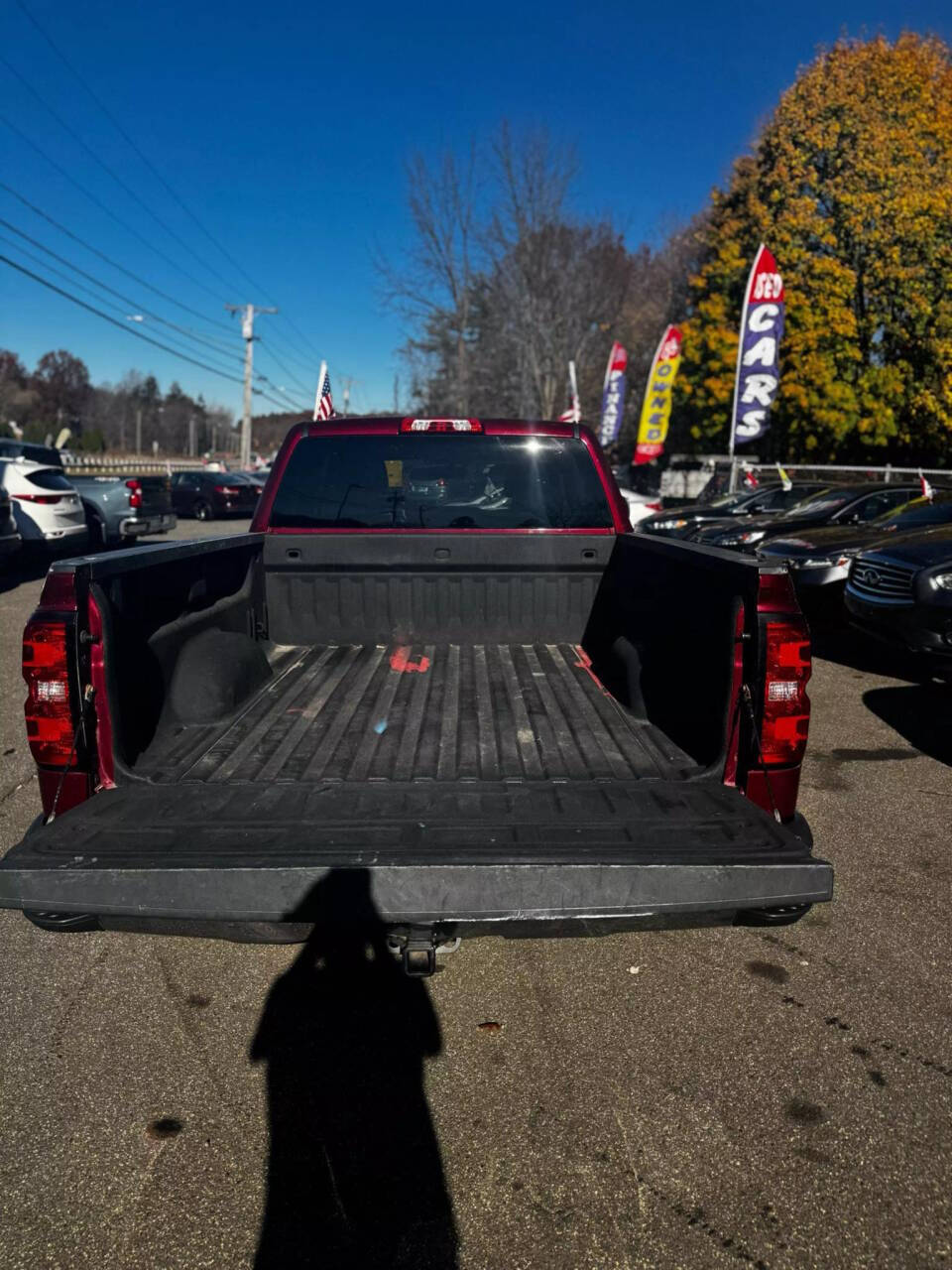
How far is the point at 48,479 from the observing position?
13969 millimetres

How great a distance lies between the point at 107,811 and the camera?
263 centimetres

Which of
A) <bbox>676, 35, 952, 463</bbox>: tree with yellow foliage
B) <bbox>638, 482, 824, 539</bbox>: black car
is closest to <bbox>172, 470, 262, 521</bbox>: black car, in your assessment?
<bbox>638, 482, 824, 539</bbox>: black car

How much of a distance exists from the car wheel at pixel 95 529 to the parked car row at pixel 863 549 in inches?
400

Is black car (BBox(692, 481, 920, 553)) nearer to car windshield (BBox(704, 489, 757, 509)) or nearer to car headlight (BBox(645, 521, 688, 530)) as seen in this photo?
car headlight (BBox(645, 521, 688, 530))

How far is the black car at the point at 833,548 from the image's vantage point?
955 cm

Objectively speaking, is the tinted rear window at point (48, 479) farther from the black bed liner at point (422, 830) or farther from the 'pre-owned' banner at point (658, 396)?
the 'pre-owned' banner at point (658, 396)

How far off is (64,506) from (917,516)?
12215 mm

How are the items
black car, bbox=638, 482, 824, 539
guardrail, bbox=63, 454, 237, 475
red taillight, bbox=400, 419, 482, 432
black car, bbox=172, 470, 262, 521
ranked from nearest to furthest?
red taillight, bbox=400, 419, 482, 432, black car, bbox=638, 482, 824, 539, black car, bbox=172, 470, 262, 521, guardrail, bbox=63, 454, 237, 475

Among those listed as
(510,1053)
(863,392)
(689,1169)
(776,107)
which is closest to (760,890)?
(689,1169)

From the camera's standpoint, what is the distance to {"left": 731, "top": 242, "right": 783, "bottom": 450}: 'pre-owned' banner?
19.5 meters

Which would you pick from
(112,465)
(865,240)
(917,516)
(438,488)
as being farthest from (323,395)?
(112,465)

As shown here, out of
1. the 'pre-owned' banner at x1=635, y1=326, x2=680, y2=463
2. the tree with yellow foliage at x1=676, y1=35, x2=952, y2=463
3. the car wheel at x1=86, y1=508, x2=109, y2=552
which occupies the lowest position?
the car wheel at x1=86, y1=508, x2=109, y2=552

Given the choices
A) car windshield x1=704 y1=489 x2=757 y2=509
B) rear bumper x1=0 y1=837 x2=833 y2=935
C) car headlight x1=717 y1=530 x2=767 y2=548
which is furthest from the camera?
car windshield x1=704 y1=489 x2=757 y2=509

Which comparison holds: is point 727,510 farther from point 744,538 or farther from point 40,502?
point 40,502
